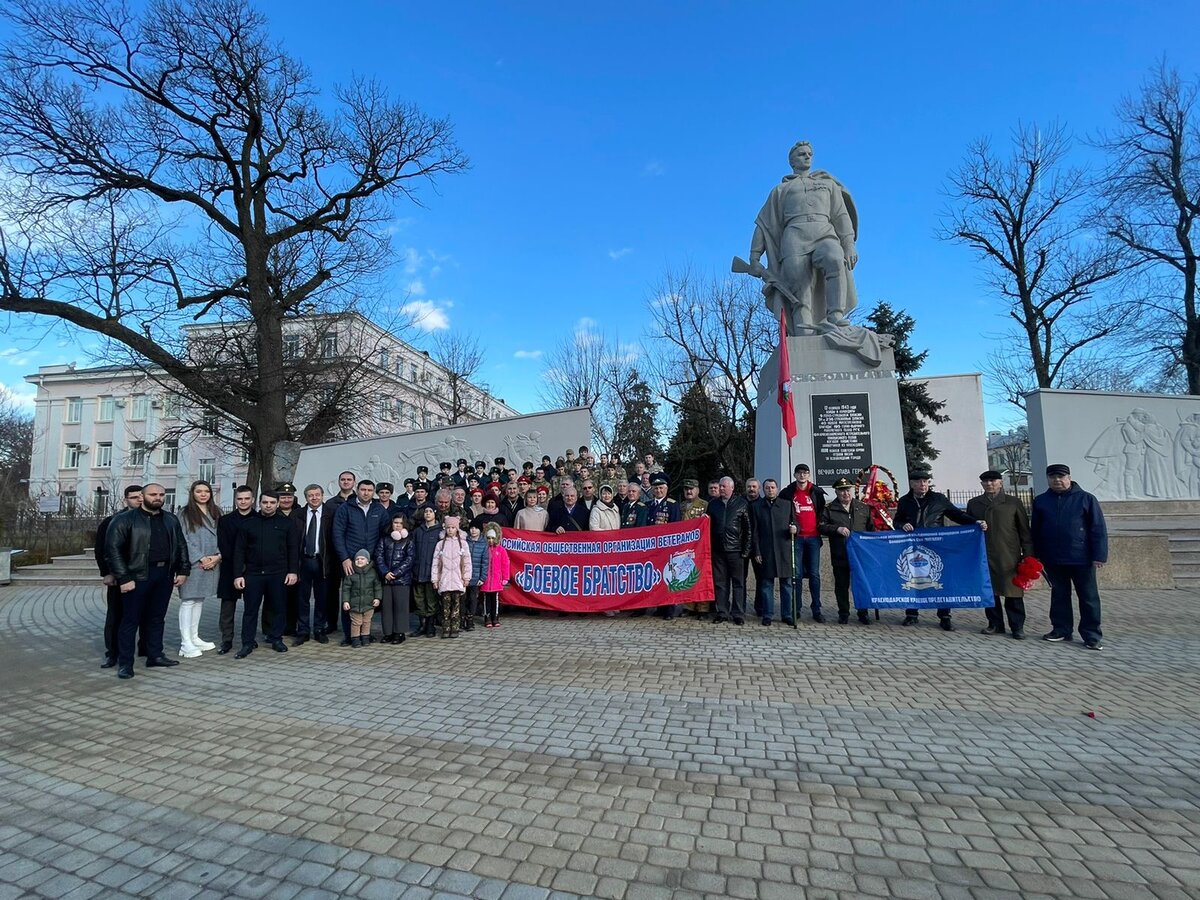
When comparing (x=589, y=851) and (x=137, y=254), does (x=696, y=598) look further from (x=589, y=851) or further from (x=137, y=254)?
(x=137, y=254)

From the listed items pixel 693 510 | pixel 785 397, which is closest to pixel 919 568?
pixel 693 510

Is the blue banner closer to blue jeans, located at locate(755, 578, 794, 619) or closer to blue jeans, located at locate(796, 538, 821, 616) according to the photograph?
blue jeans, located at locate(796, 538, 821, 616)

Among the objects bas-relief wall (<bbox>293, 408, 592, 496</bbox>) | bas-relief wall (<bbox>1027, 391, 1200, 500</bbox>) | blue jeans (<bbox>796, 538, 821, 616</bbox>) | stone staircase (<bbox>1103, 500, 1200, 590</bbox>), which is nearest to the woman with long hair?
blue jeans (<bbox>796, 538, 821, 616</bbox>)

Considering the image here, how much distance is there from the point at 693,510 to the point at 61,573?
16889 mm

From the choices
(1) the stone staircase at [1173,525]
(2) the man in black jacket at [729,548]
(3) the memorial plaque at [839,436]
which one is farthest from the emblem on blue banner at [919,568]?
(1) the stone staircase at [1173,525]

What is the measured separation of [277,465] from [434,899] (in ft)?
57.9

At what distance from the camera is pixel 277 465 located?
17.6 meters

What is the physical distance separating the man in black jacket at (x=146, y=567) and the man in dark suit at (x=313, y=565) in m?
1.23

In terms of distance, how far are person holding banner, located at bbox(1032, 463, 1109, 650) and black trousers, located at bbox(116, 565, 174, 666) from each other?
9.66 metres

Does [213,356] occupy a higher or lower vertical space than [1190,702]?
higher

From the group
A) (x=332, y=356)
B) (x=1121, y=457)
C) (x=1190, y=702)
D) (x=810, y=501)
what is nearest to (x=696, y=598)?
(x=810, y=501)

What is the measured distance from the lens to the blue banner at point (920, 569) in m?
7.42

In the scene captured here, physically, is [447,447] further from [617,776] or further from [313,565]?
[617,776]

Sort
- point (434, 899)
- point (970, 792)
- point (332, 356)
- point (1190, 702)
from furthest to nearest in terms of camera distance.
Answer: point (332, 356)
point (1190, 702)
point (970, 792)
point (434, 899)
